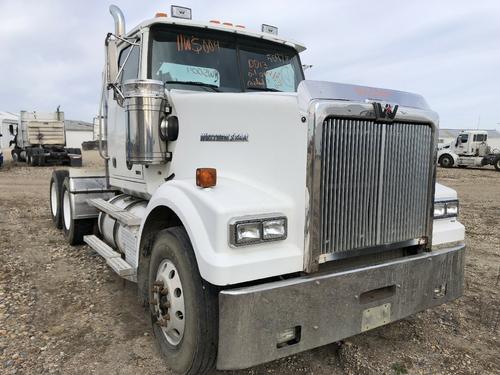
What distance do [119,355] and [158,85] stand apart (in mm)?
2218

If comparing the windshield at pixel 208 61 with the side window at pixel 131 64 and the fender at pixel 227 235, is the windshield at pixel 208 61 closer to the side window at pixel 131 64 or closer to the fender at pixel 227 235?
the side window at pixel 131 64

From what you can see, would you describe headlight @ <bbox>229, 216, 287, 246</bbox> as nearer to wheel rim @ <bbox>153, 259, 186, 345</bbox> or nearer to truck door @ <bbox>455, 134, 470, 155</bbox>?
wheel rim @ <bbox>153, 259, 186, 345</bbox>

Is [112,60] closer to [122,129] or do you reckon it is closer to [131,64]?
[131,64]

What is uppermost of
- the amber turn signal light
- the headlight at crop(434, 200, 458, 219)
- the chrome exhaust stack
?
the chrome exhaust stack

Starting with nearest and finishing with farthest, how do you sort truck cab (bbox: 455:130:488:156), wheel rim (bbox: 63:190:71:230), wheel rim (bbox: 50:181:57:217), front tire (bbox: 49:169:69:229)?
1. wheel rim (bbox: 63:190:71:230)
2. front tire (bbox: 49:169:69:229)
3. wheel rim (bbox: 50:181:57:217)
4. truck cab (bbox: 455:130:488:156)

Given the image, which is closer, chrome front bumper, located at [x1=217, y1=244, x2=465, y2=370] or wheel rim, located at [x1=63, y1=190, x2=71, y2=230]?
chrome front bumper, located at [x1=217, y1=244, x2=465, y2=370]

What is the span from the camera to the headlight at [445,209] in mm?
3406

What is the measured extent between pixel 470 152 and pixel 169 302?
92.1 ft

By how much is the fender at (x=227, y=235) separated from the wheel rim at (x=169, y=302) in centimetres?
44

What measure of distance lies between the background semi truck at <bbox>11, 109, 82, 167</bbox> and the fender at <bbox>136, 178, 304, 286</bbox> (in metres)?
22.0

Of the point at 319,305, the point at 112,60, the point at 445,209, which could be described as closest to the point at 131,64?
the point at 112,60

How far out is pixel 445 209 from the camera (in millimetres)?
3465

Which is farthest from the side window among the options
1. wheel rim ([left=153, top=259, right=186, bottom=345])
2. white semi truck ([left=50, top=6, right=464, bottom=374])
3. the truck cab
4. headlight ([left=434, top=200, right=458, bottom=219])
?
the truck cab

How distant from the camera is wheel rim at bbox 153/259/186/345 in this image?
9.27 feet
